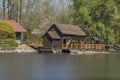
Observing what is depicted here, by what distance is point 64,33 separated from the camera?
78.6m

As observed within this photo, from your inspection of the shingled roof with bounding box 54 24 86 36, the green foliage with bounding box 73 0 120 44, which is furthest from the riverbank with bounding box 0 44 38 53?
the green foliage with bounding box 73 0 120 44

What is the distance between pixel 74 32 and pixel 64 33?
3898 mm

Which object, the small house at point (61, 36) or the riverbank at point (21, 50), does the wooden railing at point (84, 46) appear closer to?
the small house at point (61, 36)

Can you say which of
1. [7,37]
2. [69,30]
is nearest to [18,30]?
[7,37]

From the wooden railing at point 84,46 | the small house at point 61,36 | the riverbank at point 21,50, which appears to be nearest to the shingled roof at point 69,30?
the small house at point 61,36

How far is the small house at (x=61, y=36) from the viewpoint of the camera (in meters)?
76.7

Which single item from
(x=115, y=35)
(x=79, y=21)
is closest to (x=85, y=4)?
(x=79, y=21)

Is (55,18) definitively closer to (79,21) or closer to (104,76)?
(79,21)

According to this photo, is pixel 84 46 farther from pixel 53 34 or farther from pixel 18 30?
pixel 18 30

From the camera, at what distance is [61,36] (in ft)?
258

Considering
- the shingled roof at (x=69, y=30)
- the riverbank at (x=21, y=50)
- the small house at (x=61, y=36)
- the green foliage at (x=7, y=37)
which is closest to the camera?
the riverbank at (x=21, y=50)

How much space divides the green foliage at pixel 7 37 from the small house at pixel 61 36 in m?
7.14

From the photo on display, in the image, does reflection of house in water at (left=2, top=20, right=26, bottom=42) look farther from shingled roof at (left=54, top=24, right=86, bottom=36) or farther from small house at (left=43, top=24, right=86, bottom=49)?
shingled roof at (left=54, top=24, right=86, bottom=36)

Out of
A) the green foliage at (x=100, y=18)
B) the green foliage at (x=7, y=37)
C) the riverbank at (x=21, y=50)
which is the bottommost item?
the riverbank at (x=21, y=50)
